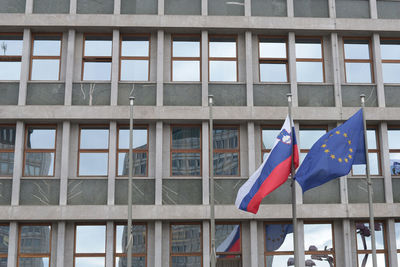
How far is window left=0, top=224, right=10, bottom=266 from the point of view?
22859 millimetres

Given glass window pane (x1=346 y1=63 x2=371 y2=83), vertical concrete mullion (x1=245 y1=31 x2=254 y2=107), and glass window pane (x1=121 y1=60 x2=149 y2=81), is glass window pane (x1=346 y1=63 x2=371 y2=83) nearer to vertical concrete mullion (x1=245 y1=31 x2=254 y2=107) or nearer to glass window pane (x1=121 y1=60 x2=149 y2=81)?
vertical concrete mullion (x1=245 y1=31 x2=254 y2=107)

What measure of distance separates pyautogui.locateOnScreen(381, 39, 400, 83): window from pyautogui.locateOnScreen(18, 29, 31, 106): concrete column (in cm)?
1406

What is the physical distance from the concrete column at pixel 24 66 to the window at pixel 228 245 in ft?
28.8

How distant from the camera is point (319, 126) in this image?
2481 centimetres

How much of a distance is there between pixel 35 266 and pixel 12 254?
0.94m

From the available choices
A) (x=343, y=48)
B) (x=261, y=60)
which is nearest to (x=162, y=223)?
(x=261, y=60)

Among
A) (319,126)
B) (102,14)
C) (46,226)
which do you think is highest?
(102,14)

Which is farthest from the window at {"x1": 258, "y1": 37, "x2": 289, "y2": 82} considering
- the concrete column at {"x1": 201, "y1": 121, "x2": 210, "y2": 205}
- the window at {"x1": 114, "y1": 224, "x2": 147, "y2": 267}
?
the window at {"x1": 114, "y1": 224, "x2": 147, "y2": 267}

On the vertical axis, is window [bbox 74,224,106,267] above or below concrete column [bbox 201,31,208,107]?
below

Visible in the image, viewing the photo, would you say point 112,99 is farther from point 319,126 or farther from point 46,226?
point 319,126

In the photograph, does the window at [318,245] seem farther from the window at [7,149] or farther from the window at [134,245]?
the window at [7,149]

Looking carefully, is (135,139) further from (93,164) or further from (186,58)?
(186,58)

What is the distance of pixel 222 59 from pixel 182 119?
3.16 metres

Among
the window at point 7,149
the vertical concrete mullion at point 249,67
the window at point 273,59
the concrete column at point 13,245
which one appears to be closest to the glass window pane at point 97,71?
the window at point 7,149
